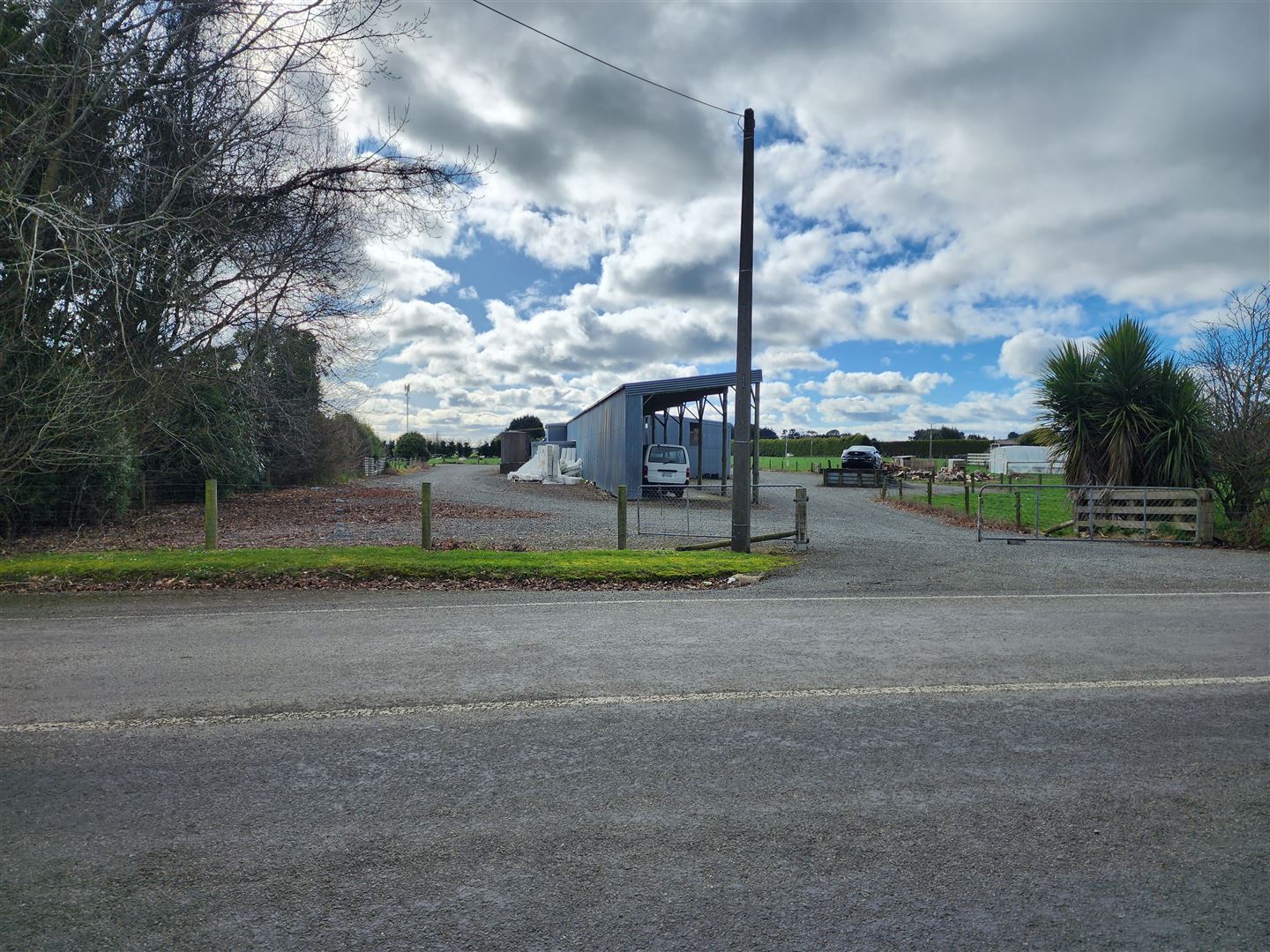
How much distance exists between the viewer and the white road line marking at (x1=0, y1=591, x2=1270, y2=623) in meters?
8.02

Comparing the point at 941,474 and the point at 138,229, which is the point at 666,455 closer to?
the point at 138,229

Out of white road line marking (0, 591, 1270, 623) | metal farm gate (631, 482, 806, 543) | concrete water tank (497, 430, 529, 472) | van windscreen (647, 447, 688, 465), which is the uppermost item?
concrete water tank (497, 430, 529, 472)

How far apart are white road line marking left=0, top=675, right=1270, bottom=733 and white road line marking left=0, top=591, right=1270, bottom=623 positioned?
139 inches

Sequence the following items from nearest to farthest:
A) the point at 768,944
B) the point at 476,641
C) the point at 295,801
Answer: the point at 768,944
the point at 295,801
the point at 476,641

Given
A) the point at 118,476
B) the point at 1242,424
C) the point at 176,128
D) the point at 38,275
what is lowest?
the point at 118,476

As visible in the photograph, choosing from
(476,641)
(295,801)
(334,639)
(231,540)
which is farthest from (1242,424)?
(231,540)

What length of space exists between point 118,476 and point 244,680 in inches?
550

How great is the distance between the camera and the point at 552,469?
143 feet

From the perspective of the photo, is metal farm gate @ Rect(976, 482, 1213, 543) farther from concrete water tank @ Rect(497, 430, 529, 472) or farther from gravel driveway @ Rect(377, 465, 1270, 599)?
concrete water tank @ Rect(497, 430, 529, 472)

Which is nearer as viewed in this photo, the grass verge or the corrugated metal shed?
the grass verge

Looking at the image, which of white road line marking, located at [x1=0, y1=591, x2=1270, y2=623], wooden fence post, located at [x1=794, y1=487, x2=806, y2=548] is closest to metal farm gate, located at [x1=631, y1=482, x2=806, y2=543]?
wooden fence post, located at [x1=794, y1=487, x2=806, y2=548]

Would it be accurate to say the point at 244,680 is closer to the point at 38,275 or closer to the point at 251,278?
the point at 38,275

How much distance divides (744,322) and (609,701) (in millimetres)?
9347

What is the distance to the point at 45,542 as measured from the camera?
47.8 ft
